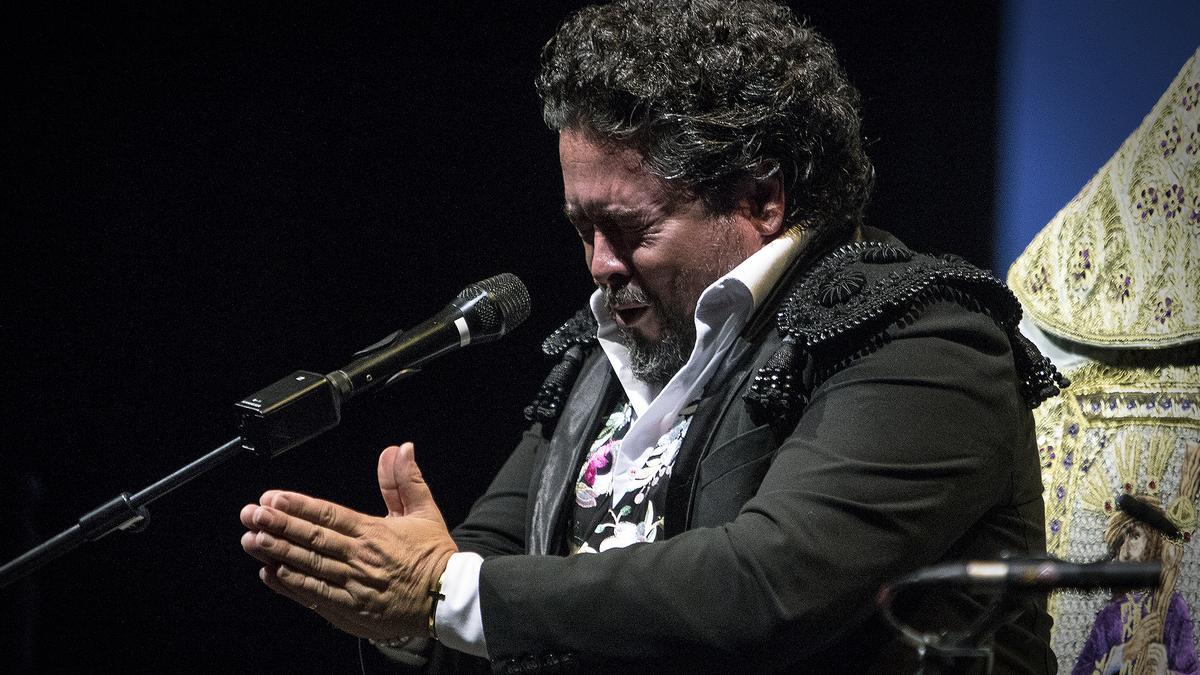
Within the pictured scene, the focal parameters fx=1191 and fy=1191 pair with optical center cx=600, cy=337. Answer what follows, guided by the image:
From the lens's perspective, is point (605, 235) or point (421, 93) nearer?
point (605, 235)

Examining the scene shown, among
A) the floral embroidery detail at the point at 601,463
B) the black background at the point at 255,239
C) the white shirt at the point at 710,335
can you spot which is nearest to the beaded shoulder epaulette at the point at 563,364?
the floral embroidery detail at the point at 601,463

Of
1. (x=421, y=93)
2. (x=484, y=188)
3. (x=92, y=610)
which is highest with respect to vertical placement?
(x=421, y=93)

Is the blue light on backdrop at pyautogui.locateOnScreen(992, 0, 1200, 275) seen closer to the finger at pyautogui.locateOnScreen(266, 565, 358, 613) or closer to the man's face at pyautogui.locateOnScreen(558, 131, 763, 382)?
the man's face at pyautogui.locateOnScreen(558, 131, 763, 382)

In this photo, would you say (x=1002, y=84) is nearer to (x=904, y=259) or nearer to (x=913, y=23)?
(x=913, y=23)

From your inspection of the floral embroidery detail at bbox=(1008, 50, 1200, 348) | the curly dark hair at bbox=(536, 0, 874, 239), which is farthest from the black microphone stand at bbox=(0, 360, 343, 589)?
the floral embroidery detail at bbox=(1008, 50, 1200, 348)

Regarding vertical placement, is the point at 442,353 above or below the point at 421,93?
below

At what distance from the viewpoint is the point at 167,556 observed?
262 cm

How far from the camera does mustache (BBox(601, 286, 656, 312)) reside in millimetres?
1888

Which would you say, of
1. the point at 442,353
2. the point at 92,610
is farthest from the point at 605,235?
the point at 92,610

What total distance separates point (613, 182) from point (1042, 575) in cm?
100

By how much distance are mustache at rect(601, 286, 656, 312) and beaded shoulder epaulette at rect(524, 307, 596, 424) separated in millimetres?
294

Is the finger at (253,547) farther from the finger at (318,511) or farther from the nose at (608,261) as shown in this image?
the nose at (608,261)

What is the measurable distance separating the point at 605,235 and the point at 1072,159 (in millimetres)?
824

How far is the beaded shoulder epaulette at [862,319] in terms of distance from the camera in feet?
5.27
